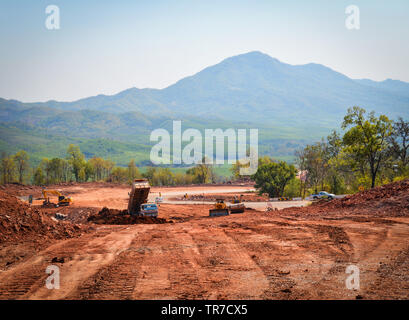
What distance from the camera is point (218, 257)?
14.3 meters

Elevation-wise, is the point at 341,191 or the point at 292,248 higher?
the point at 292,248

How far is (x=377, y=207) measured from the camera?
75.7 feet

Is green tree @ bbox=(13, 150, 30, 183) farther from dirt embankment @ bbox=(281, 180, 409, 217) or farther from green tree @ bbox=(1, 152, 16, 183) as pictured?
dirt embankment @ bbox=(281, 180, 409, 217)

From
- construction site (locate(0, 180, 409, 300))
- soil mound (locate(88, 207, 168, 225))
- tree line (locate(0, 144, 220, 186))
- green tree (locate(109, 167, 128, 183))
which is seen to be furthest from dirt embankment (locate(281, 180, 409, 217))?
green tree (locate(109, 167, 128, 183))

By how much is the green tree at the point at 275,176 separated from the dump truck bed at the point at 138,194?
99.3 ft

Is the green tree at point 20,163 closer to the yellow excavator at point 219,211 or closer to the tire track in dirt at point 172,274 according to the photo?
the yellow excavator at point 219,211

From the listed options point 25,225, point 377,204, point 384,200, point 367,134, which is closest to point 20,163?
point 25,225

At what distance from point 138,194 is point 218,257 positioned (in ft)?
60.9

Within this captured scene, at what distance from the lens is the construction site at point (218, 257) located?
34.1ft

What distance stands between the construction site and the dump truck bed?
329 inches

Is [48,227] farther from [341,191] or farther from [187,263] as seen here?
[341,191]
